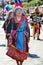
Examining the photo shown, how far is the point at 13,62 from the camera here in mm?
10078

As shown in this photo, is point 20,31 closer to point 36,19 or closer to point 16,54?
point 16,54

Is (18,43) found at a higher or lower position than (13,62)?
higher

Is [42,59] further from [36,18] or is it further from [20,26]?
[36,18]

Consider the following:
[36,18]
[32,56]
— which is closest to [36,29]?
[36,18]

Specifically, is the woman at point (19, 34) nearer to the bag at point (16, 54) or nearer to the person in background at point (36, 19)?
the bag at point (16, 54)

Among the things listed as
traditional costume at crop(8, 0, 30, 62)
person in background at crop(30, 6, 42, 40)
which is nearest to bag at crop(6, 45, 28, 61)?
traditional costume at crop(8, 0, 30, 62)

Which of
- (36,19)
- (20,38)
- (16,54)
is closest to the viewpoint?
(16,54)

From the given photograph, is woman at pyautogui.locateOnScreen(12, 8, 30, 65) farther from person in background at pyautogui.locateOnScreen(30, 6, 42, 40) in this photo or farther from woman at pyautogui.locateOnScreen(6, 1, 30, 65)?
person in background at pyautogui.locateOnScreen(30, 6, 42, 40)

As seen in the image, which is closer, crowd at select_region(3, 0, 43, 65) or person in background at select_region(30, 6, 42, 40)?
crowd at select_region(3, 0, 43, 65)

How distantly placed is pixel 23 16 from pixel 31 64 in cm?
167

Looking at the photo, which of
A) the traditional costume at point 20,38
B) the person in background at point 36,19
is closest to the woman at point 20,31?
the traditional costume at point 20,38

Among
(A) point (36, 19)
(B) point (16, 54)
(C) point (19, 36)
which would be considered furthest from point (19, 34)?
(A) point (36, 19)

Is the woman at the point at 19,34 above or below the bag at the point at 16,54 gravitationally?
above

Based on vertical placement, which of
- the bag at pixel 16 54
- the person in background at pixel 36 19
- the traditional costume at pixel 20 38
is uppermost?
the traditional costume at pixel 20 38
